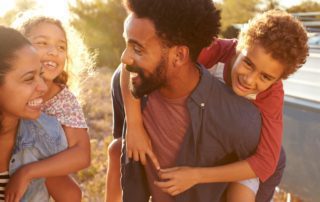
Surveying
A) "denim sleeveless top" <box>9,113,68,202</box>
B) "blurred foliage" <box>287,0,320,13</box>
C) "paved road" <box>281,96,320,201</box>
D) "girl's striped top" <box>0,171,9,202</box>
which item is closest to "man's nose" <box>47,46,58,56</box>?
"denim sleeveless top" <box>9,113,68,202</box>

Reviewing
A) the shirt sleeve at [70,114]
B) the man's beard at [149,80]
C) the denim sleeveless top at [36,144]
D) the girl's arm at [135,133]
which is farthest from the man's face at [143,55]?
the denim sleeveless top at [36,144]

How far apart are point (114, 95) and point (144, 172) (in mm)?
443

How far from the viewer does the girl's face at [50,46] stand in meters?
2.59

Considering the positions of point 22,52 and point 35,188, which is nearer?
point 22,52

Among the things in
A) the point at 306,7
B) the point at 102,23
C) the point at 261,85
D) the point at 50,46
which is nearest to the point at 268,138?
the point at 261,85

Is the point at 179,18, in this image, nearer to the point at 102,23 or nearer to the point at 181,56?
the point at 181,56

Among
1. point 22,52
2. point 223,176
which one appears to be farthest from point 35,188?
point 223,176

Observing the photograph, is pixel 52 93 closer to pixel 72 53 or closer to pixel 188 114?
pixel 72 53

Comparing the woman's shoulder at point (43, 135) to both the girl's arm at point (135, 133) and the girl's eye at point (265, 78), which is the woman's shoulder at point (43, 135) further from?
the girl's eye at point (265, 78)

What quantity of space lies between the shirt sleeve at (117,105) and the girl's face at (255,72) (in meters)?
0.65

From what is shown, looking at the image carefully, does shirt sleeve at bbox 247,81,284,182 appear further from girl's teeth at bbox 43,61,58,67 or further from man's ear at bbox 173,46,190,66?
girl's teeth at bbox 43,61,58,67

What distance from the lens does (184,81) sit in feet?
8.49

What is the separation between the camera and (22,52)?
225 centimetres

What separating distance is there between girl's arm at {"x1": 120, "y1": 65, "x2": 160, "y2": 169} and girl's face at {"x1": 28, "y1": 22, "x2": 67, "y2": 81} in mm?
317
